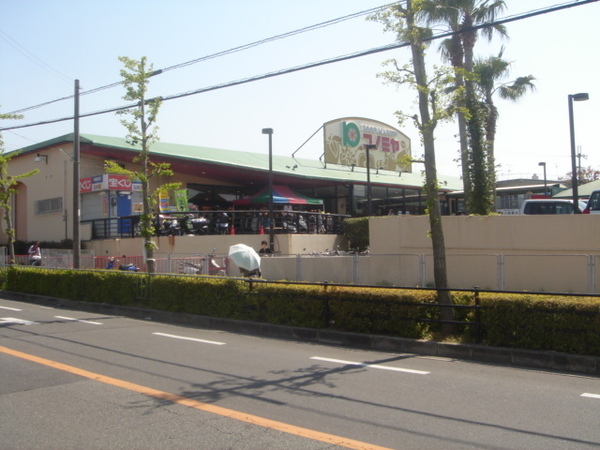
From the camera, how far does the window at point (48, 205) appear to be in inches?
1221

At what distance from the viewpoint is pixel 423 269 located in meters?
16.6

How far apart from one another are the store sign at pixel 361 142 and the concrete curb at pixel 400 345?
21.2 metres

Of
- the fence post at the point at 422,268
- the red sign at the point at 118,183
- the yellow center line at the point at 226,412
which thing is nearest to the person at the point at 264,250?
the fence post at the point at 422,268

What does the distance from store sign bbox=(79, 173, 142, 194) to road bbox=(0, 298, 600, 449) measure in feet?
59.6

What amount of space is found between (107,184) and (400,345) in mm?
21180

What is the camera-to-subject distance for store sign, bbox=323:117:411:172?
3528cm

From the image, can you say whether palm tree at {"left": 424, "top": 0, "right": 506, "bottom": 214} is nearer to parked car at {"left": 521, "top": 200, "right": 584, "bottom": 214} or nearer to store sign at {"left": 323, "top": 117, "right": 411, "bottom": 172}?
parked car at {"left": 521, "top": 200, "right": 584, "bottom": 214}

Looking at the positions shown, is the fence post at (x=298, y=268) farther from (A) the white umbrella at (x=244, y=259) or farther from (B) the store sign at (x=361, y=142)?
(B) the store sign at (x=361, y=142)

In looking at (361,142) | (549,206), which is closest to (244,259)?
(549,206)

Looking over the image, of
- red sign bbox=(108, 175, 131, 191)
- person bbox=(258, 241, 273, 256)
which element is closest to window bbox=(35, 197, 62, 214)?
red sign bbox=(108, 175, 131, 191)

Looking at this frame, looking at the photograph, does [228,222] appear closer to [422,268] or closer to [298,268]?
[298,268]

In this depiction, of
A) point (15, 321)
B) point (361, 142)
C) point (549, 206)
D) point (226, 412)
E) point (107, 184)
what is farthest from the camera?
point (361, 142)

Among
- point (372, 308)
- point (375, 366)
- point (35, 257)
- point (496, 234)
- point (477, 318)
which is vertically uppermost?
point (496, 234)

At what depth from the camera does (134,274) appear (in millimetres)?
17000
